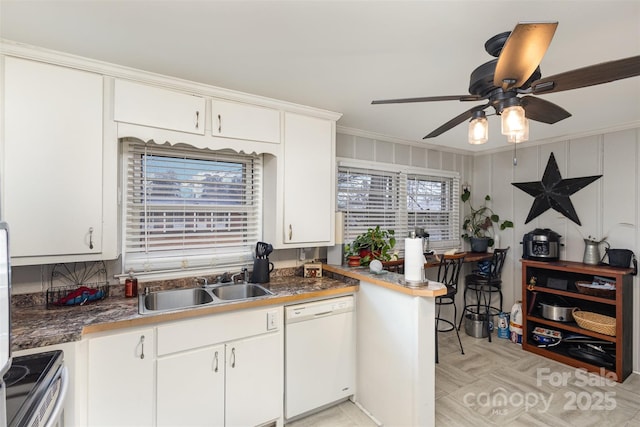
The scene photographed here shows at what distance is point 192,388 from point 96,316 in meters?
0.69

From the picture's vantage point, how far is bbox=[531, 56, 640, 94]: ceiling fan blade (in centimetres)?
113

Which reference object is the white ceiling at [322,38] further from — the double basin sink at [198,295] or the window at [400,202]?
the double basin sink at [198,295]

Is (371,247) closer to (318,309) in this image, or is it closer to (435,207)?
(318,309)

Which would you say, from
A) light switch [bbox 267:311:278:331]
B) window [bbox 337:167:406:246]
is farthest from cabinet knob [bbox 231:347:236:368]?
window [bbox 337:167:406:246]

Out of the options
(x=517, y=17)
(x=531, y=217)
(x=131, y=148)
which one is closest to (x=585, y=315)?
(x=531, y=217)

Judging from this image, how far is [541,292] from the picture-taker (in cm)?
338

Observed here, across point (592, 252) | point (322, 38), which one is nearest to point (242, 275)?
point (322, 38)

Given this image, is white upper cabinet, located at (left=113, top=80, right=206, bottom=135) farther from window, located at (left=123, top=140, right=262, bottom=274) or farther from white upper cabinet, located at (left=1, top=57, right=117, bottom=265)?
window, located at (left=123, top=140, right=262, bottom=274)

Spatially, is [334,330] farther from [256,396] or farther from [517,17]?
[517,17]

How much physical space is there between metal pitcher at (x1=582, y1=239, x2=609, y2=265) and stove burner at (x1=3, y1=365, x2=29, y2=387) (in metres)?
4.36

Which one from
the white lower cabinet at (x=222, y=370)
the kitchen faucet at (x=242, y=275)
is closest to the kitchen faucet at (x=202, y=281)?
the kitchen faucet at (x=242, y=275)

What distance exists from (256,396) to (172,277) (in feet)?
3.48

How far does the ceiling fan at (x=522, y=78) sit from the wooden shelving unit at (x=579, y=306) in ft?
6.95

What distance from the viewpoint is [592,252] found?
10.1ft
